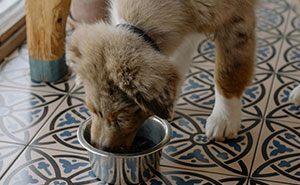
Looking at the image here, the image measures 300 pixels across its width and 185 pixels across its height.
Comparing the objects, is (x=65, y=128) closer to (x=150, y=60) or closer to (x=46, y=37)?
(x=46, y=37)

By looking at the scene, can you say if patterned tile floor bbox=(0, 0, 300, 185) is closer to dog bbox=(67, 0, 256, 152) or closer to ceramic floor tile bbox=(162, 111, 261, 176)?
ceramic floor tile bbox=(162, 111, 261, 176)

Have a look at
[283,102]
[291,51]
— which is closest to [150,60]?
[283,102]

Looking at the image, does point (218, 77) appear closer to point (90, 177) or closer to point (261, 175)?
point (261, 175)

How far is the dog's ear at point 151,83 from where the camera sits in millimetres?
1246

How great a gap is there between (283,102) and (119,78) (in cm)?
108

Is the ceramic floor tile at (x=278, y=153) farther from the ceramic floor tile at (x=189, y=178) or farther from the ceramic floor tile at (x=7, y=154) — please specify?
the ceramic floor tile at (x=7, y=154)

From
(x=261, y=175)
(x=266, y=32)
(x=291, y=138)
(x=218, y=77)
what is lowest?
(x=261, y=175)

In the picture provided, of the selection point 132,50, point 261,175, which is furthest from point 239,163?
point 132,50

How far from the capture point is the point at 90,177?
157cm

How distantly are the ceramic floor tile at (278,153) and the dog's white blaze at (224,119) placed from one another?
127 millimetres

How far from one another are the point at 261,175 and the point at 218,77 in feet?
1.41

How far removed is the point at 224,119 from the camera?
1.81 m

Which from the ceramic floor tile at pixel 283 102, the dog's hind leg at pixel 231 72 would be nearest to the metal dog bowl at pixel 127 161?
the dog's hind leg at pixel 231 72

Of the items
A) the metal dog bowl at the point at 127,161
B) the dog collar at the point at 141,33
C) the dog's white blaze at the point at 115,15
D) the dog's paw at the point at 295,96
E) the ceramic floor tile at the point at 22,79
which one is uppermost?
the ceramic floor tile at the point at 22,79
